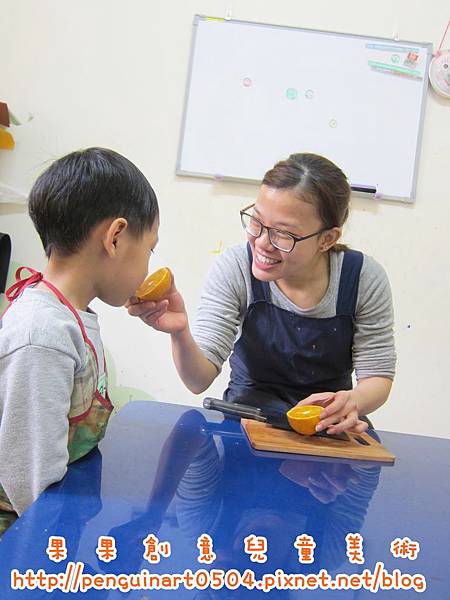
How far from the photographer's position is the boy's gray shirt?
29.1 inches

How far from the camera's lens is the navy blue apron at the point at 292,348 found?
1.38 metres

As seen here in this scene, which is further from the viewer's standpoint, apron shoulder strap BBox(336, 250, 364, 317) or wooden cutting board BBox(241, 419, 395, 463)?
apron shoulder strap BBox(336, 250, 364, 317)

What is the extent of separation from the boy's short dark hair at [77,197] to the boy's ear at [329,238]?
0.57 metres

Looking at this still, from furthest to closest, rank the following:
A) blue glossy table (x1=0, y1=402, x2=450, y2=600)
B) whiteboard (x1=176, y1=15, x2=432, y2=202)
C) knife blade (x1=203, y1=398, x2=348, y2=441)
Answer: whiteboard (x1=176, y1=15, x2=432, y2=202) → knife blade (x1=203, y1=398, x2=348, y2=441) → blue glossy table (x1=0, y1=402, x2=450, y2=600)

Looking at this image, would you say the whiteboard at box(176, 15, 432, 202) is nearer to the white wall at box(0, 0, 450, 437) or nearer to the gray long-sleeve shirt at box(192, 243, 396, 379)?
the white wall at box(0, 0, 450, 437)

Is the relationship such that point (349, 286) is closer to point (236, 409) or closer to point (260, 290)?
point (260, 290)

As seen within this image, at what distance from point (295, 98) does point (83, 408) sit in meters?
1.76

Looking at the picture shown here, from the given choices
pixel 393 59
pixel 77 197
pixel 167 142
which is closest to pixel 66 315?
pixel 77 197

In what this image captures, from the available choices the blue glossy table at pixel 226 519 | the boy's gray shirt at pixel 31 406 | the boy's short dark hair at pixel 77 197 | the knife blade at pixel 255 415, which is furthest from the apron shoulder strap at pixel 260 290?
the boy's gray shirt at pixel 31 406

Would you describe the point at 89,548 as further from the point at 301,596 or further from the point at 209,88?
the point at 209,88

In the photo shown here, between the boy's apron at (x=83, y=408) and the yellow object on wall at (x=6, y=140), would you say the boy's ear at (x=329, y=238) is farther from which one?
the yellow object on wall at (x=6, y=140)

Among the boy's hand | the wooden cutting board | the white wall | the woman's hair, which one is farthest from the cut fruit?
the white wall

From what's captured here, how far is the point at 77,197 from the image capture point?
0.91 meters

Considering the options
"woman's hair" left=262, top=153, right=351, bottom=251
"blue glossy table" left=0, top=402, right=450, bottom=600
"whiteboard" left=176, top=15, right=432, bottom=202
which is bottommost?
"blue glossy table" left=0, top=402, right=450, bottom=600
